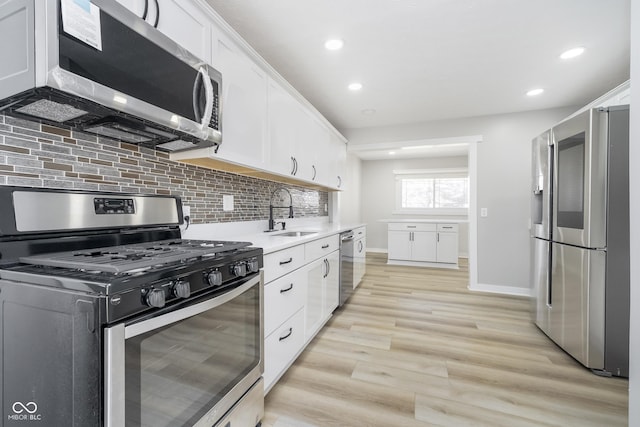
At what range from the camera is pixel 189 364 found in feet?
3.18

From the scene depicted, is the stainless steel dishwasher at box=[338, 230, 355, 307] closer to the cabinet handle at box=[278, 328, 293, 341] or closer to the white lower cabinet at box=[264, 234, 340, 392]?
the white lower cabinet at box=[264, 234, 340, 392]

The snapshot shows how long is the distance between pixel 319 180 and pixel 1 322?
2672 millimetres

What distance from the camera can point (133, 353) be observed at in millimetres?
771

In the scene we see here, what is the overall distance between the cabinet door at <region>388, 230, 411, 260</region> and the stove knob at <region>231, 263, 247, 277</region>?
482 centimetres

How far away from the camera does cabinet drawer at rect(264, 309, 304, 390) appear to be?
156 cm

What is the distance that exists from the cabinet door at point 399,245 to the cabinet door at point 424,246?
10 centimetres

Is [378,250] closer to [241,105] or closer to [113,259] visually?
[241,105]

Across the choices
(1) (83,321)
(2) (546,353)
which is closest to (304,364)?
(1) (83,321)

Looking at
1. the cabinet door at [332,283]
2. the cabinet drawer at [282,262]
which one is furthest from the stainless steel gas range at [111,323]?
the cabinet door at [332,283]

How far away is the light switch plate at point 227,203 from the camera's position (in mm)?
2119

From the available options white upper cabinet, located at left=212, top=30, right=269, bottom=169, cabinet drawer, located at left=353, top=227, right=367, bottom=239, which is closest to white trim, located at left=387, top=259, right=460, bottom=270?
cabinet drawer, located at left=353, top=227, right=367, bottom=239

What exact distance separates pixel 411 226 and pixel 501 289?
6.76 ft

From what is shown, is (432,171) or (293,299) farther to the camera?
(432,171)

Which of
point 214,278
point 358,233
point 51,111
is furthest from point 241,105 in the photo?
point 358,233
